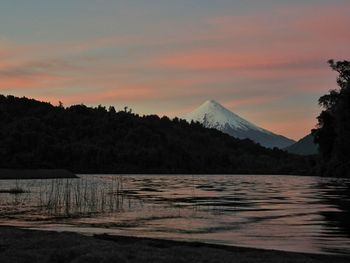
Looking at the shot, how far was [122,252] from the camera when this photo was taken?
20141mm

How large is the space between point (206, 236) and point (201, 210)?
15.7m

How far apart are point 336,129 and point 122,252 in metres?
99.4

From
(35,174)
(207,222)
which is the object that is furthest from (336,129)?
(35,174)

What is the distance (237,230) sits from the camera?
31297mm

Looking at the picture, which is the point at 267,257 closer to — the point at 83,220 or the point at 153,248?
the point at 153,248

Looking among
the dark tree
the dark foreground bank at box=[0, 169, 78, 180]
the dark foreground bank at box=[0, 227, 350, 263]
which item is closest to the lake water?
the dark foreground bank at box=[0, 227, 350, 263]

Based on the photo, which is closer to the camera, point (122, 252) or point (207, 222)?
point (122, 252)

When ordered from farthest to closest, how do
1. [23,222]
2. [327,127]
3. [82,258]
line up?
[327,127], [23,222], [82,258]

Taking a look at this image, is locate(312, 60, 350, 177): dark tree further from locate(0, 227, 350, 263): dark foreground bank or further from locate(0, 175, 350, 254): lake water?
locate(0, 227, 350, 263): dark foreground bank

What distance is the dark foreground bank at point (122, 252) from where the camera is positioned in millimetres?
18891

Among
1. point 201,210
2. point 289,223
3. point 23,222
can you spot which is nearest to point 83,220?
point 23,222

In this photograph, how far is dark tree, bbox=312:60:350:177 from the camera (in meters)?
107

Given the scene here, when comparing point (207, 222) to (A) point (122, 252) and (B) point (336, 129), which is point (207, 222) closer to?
(A) point (122, 252)

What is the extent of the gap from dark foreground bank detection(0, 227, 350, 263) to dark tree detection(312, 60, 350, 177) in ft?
290
